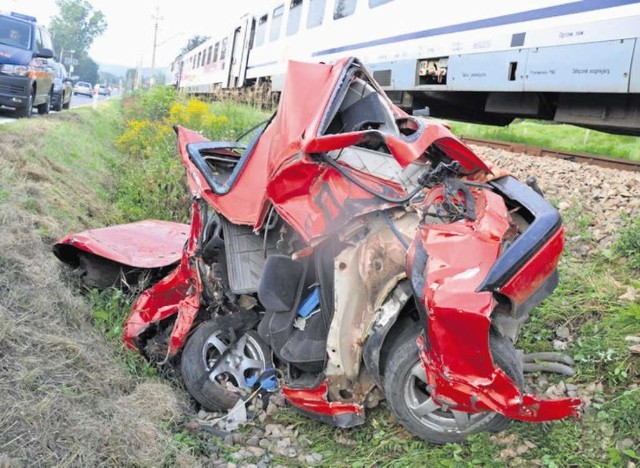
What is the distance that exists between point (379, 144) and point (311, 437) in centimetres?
167

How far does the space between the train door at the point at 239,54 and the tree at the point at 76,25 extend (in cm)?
7123

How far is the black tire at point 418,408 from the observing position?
2920 millimetres

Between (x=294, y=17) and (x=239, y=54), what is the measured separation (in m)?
5.79

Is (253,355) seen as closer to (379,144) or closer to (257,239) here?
(257,239)

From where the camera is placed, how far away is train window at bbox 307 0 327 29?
482 inches

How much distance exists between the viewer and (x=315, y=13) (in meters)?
12.6

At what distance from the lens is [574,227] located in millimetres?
5027

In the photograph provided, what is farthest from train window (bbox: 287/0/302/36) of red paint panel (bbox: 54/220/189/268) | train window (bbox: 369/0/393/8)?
red paint panel (bbox: 54/220/189/268)

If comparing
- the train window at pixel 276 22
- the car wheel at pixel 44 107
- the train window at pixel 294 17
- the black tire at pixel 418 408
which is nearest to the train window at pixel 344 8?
the train window at pixel 294 17

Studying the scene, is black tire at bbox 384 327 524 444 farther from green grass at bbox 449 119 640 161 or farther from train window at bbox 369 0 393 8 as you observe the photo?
green grass at bbox 449 119 640 161

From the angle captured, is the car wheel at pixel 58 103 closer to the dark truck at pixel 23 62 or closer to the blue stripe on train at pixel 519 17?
the dark truck at pixel 23 62

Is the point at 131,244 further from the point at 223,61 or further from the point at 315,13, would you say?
the point at 223,61

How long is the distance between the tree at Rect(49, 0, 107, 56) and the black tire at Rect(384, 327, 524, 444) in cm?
8954

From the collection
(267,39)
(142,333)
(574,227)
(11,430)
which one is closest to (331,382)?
(11,430)
